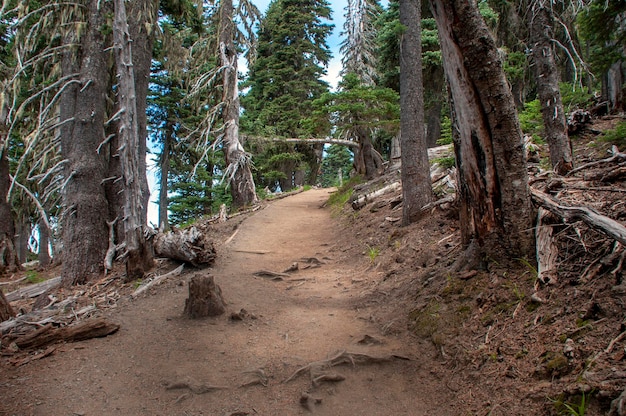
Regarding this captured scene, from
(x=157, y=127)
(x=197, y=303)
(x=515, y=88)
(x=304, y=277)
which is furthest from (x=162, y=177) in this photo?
(x=515, y=88)

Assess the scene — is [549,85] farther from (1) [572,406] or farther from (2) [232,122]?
(2) [232,122]

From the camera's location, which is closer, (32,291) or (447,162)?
(32,291)

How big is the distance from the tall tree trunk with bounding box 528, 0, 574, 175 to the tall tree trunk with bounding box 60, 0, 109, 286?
8.68 meters

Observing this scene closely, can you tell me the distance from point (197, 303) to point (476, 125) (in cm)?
437

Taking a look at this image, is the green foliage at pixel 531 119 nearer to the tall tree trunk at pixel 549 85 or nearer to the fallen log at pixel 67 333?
the tall tree trunk at pixel 549 85

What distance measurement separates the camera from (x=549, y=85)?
683 cm

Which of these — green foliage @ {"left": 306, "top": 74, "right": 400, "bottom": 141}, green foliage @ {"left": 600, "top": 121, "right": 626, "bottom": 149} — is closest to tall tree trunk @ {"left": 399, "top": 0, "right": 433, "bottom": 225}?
green foliage @ {"left": 306, "top": 74, "right": 400, "bottom": 141}

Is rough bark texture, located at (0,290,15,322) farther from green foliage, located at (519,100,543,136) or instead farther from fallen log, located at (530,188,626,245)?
green foliage, located at (519,100,543,136)

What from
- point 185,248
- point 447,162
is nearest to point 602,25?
point 447,162

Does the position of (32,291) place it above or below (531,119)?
below

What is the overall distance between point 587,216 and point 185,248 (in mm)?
6436

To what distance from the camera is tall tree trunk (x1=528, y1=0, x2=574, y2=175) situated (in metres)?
6.74

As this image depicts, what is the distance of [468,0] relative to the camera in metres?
4.11

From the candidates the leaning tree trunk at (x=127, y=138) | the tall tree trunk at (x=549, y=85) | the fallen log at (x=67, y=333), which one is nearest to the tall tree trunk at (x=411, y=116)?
the tall tree trunk at (x=549, y=85)
